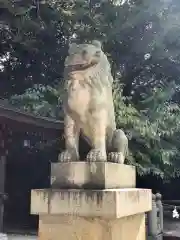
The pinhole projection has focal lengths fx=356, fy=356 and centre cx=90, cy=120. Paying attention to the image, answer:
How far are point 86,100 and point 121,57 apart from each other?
7.60 meters

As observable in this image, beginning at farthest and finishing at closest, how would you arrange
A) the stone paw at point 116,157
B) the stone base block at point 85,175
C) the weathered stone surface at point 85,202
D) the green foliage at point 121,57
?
the green foliage at point 121,57, the stone paw at point 116,157, the stone base block at point 85,175, the weathered stone surface at point 85,202

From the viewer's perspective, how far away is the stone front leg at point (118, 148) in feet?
10.1

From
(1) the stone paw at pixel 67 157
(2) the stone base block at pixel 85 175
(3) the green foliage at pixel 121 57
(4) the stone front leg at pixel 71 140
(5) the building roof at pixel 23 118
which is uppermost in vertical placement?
(3) the green foliage at pixel 121 57

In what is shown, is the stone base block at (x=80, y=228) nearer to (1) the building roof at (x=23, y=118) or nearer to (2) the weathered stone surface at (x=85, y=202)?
(2) the weathered stone surface at (x=85, y=202)

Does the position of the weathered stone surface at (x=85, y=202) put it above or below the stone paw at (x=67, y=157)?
below

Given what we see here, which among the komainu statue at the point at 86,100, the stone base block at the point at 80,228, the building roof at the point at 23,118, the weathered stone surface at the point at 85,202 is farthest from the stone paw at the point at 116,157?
the building roof at the point at 23,118

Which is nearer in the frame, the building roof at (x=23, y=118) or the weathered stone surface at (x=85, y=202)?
the weathered stone surface at (x=85, y=202)

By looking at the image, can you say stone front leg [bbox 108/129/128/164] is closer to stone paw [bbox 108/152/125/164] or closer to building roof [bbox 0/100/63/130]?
stone paw [bbox 108/152/125/164]

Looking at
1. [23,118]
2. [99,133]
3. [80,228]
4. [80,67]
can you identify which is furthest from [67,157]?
[23,118]

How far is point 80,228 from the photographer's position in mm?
2738

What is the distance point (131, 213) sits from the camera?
9.55ft

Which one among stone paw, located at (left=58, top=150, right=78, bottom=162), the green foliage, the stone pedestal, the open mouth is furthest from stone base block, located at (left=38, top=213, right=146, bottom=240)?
the green foliage

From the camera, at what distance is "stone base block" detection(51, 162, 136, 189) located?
9.11ft

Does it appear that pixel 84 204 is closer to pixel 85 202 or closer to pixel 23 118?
pixel 85 202
